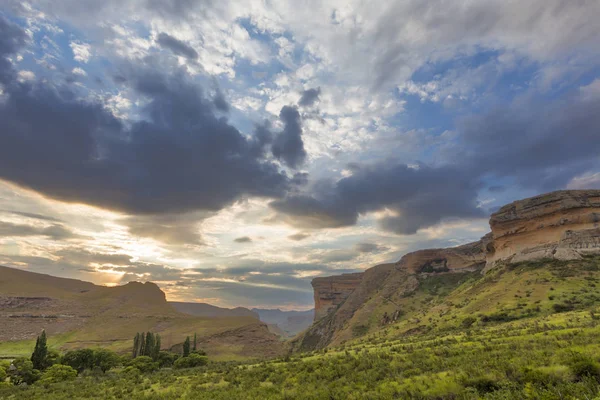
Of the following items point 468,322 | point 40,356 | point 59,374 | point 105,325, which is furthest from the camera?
point 105,325

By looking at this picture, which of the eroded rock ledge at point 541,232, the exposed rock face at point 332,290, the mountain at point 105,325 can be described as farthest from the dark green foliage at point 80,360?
the exposed rock face at point 332,290

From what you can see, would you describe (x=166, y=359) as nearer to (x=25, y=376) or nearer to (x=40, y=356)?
(x=40, y=356)

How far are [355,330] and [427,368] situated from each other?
254 feet

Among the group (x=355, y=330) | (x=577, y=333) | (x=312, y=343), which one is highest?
(x=577, y=333)

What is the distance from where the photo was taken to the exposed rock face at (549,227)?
65750 millimetres

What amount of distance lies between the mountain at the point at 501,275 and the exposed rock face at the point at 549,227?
0.16 meters

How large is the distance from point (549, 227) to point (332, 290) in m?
121

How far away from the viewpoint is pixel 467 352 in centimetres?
1955

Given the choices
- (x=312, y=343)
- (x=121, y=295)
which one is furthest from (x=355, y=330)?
(x=121, y=295)

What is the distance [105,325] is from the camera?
5448 inches

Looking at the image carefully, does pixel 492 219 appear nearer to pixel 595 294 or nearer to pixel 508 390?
pixel 595 294

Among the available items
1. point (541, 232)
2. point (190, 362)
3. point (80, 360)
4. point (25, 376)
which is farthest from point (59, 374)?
point (541, 232)

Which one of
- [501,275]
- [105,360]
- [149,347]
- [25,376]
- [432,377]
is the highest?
[501,275]

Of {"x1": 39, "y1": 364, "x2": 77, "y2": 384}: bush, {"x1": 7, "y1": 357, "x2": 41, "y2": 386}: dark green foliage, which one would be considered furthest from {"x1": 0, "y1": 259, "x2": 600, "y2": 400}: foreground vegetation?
{"x1": 7, "y1": 357, "x2": 41, "y2": 386}: dark green foliage
